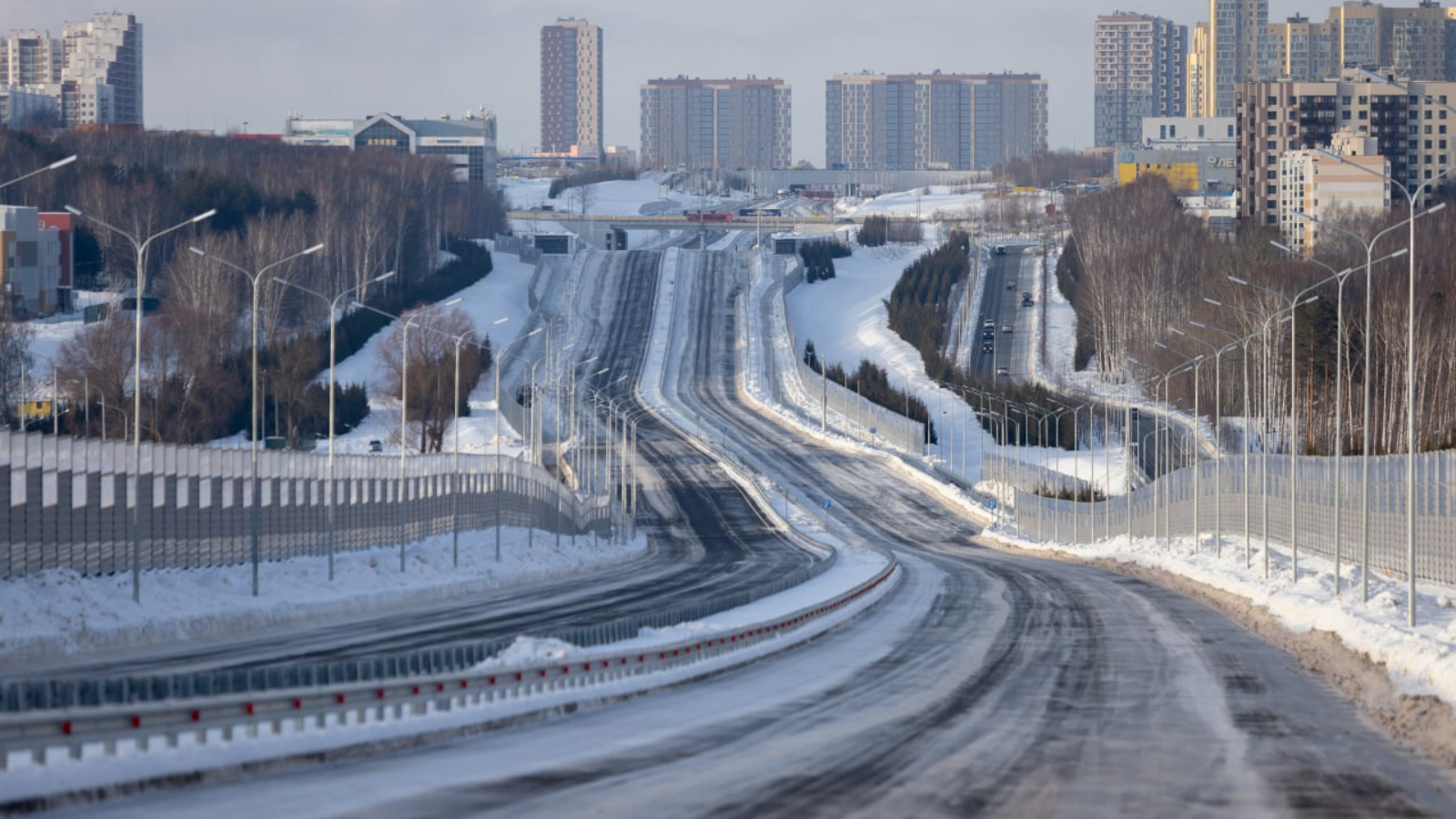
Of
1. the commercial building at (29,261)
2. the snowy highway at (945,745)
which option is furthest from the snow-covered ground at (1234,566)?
the commercial building at (29,261)

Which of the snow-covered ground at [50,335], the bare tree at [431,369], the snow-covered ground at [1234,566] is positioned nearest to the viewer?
the snow-covered ground at [1234,566]

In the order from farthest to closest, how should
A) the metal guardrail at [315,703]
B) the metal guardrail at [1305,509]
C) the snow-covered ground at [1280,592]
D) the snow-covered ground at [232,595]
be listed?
the metal guardrail at [1305,509], the snow-covered ground at [232,595], the snow-covered ground at [1280,592], the metal guardrail at [315,703]

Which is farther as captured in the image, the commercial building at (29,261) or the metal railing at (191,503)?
the commercial building at (29,261)

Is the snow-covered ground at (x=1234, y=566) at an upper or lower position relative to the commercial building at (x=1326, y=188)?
lower

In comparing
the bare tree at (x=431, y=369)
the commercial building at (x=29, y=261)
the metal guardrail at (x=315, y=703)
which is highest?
the commercial building at (x=29, y=261)

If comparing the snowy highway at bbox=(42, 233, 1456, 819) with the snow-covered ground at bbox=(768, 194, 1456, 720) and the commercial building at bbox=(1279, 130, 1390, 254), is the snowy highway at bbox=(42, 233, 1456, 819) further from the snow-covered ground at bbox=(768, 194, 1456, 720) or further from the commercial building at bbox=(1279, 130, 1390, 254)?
the commercial building at bbox=(1279, 130, 1390, 254)

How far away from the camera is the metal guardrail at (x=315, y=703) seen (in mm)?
16109

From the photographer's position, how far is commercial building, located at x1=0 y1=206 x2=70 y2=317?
106 meters

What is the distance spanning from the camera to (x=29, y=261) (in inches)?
4439

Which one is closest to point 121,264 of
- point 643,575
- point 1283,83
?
point 643,575

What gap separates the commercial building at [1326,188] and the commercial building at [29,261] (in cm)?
10285

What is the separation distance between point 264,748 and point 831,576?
35.8 meters

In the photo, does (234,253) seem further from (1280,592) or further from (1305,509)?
(1280,592)

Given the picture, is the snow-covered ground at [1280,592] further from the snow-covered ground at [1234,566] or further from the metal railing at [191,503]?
the metal railing at [191,503]
